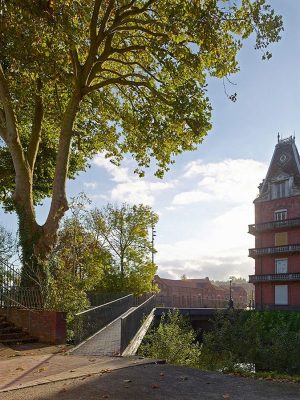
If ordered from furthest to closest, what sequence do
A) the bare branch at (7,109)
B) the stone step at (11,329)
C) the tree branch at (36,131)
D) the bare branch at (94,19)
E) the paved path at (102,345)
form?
1. the tree branch at (36,131)
2. the bare branch at (7,109)
3. the bare branch at (94,19)
4. the stone step at (11,329)
5. the paved path at (102,345)

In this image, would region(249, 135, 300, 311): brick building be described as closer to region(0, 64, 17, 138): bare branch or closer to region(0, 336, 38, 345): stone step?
region(0, 64, 17, 138): bare branch

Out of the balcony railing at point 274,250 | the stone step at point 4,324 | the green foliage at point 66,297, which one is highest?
the balcony railing at point 274,250

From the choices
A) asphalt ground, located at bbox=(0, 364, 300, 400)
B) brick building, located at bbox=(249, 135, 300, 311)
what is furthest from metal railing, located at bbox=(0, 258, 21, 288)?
brick building, located at bbox=(249, 135, 300, 311)

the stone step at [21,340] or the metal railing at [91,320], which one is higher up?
the metal railing at [91,320]

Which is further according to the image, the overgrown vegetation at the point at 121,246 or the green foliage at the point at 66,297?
the overgrown vegetation at the point at 121,246

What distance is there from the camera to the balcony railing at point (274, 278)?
43828 millimetres

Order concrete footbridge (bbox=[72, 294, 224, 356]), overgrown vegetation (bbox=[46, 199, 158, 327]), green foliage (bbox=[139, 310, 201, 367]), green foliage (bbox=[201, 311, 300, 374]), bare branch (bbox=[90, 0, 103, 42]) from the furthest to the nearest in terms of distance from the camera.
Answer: overgrown vegetation (bbox=[46, 199, 158, 327]) → green foliage (bbox=[201, 311, 300, 374]) → bare branch (bbox=[90, 0, 103, 42]) → green foliage (bbox=[139, 310, 201, 367]) → concrete footbridge (bbox=[72, 294, 224, 356])

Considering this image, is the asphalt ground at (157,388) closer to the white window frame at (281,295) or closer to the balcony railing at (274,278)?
the balcony railing at (274,278)

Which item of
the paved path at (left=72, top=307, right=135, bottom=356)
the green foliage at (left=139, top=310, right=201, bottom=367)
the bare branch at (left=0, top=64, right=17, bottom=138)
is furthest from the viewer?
the bare branch at (left=0, top=64, right=17, bottom=138)

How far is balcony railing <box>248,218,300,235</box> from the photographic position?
149ft

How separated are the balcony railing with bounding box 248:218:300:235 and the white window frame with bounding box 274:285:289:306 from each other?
6140 mm

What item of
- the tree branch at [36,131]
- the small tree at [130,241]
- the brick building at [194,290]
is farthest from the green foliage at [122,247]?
the brick building at [194,290]

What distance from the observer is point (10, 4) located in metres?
12.6

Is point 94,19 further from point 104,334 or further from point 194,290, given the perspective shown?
point 194,290
